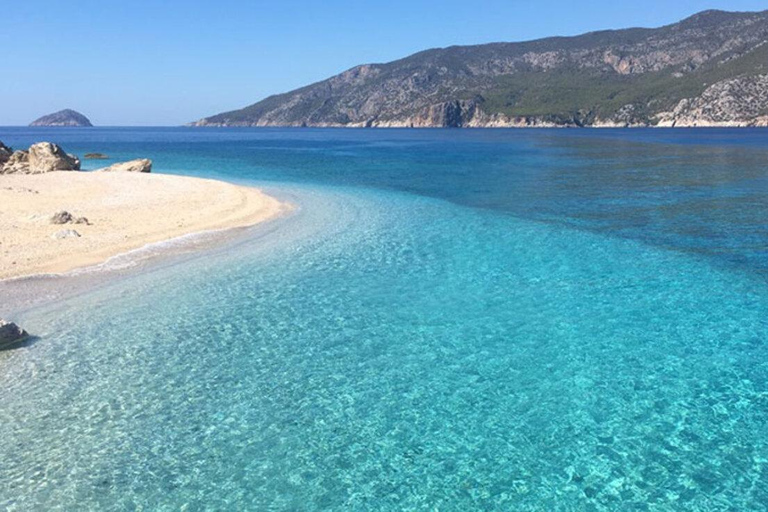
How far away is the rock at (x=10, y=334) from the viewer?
15.1 meters

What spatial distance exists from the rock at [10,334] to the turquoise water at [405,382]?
509mm

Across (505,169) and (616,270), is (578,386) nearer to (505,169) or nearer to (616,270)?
(616,270)

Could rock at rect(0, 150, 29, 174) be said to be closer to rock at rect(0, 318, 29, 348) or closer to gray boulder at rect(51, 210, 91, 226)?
gray boulder at rect(51, 210, 91, 226)

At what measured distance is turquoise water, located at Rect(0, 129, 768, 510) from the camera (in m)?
9.52

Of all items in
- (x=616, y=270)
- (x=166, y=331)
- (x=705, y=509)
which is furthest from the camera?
(x=616, y=270)

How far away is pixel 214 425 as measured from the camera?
11422mm

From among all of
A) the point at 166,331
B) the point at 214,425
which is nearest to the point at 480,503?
the point at 214,425

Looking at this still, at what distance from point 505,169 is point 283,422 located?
5991 cm

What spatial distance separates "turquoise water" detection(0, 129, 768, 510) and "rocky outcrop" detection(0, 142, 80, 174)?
4103cm

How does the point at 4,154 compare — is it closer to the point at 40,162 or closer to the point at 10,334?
the point at 40,162

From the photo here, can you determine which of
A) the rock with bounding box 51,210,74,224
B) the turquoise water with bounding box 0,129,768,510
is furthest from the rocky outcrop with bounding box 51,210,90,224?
the turquoise water with bounding box 0,129,768,510

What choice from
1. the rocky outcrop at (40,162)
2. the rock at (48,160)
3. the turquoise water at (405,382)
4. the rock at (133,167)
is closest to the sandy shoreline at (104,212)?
the rock at (48,160)

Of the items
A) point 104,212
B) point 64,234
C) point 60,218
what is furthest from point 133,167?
point 64,234

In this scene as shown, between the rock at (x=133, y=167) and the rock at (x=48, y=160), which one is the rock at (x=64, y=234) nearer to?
the rock at (x=133, y=167)
